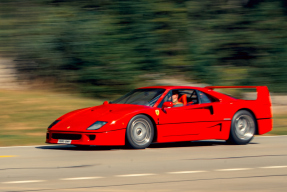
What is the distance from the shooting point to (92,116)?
30.7 feet

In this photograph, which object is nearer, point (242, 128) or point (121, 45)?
point (242, 128)

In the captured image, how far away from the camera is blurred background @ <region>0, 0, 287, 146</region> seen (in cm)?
1964

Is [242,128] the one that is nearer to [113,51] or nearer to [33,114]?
[33,114]

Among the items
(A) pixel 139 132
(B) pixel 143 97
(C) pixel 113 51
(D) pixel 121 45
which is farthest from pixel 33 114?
(A) pixel 139 132

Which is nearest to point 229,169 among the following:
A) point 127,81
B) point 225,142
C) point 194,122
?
point 194,122

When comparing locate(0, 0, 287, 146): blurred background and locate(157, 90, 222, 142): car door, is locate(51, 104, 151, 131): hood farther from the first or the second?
locate(0, 0, 287, 146): blurred background

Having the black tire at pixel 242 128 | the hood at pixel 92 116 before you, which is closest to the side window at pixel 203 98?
the black tire at pixel 242 128

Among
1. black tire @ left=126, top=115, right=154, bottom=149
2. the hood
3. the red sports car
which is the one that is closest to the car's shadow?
black tire @ left=126, top=115, right=154, bottom=149

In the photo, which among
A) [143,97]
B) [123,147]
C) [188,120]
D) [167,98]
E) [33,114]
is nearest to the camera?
[123,147]

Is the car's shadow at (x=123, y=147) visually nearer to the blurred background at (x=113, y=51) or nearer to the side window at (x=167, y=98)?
the side window at (x=167, y=98)

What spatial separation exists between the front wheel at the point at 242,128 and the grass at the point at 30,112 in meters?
4.16

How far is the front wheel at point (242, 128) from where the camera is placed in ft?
34.1

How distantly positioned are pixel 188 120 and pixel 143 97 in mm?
1009

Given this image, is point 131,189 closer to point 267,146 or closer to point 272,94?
point 267,146
